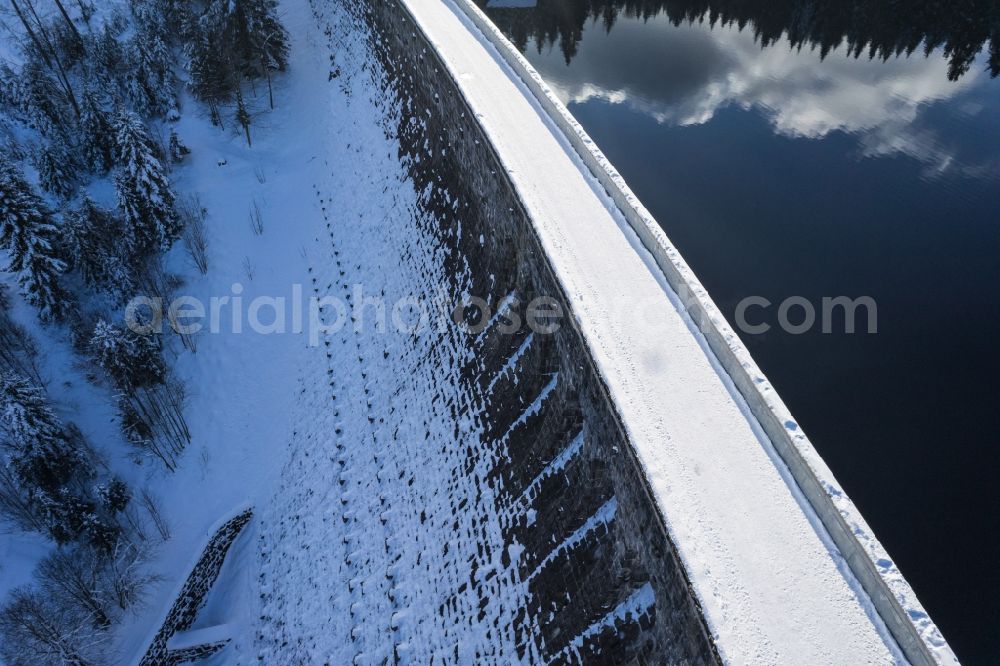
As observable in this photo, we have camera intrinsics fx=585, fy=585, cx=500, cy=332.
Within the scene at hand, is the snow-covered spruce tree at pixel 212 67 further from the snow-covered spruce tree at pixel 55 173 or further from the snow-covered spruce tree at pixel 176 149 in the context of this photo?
the snow-covered spruce tree at pixel 55 173

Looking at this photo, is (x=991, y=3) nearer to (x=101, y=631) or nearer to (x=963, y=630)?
(x=963, y=630)

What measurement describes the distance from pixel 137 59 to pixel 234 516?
40115 mm

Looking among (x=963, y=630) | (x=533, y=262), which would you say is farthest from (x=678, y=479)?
(x=963, y=630)

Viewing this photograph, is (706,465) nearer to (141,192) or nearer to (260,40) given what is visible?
(141,192)

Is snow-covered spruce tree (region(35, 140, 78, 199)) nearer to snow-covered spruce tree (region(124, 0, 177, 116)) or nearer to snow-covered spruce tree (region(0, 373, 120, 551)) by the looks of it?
snow-covered spruce tree (region(124, 0, 177, 116))

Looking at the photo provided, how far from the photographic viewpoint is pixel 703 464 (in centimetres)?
1306

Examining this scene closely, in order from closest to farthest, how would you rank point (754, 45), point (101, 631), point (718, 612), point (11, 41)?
point (718, 612) → point (101, 631) → point (11, 41) → point (754, 45)

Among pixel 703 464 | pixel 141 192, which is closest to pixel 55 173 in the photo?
pixel 141 192

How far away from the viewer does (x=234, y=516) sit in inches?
1025

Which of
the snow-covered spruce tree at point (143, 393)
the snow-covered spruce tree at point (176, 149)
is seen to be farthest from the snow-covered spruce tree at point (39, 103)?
the snow-covered spruce tree at point (143, 393)

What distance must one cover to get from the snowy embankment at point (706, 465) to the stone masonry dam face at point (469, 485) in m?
0.60

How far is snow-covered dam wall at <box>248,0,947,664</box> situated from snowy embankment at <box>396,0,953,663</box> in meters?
0.05

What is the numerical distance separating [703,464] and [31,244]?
117 ft

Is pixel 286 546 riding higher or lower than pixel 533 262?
lower
